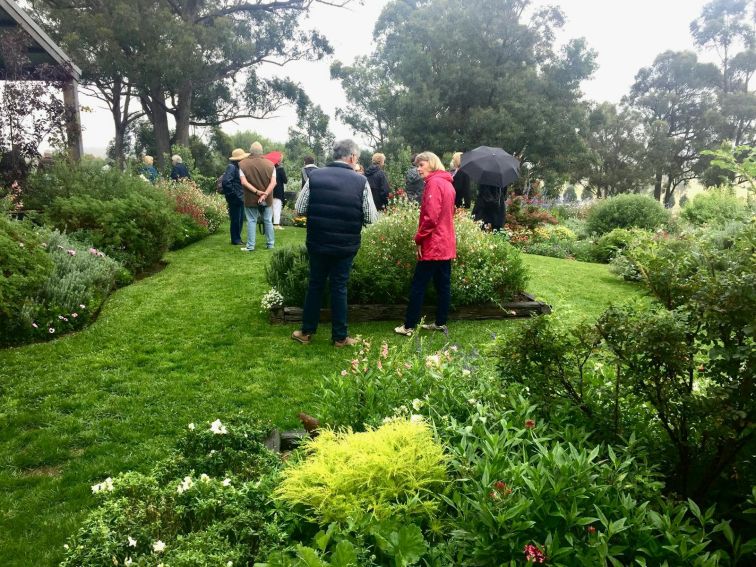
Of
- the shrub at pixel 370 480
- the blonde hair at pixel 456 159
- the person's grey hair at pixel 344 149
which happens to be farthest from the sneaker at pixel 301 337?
the blonde hair at pixel 456 159

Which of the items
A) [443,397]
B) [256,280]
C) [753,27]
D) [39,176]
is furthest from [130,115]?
[753,27]

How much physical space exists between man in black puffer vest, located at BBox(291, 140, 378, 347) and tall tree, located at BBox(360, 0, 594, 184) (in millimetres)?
25537

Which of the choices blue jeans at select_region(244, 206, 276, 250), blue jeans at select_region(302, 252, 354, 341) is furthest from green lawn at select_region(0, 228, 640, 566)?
blue jeans at select_region(244, 206, 276, 250)

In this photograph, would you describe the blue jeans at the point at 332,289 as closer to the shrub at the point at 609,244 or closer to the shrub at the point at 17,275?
the shrub at the point at 17,275

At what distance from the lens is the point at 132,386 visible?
4402mm

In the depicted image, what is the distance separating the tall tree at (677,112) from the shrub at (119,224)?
42.6 metres

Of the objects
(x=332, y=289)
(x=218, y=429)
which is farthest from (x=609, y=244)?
(x=218, y=429)

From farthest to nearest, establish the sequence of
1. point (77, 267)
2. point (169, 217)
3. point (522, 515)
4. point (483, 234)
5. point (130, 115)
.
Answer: point (130, 115) < point (169, 217) < point (483, 234) < point (77, 267) < point (522, 515)

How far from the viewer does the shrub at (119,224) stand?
8.02 m

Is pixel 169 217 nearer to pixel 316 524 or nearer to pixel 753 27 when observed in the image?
pixel 316 524

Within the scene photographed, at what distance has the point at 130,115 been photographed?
111 feet

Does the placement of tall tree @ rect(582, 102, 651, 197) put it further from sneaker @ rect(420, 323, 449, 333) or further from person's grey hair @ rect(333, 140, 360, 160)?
person's grey hair @ rect(333, 140, 360, 160)

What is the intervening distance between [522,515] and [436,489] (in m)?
0.47

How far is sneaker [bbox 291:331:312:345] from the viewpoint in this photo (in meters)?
5.52
